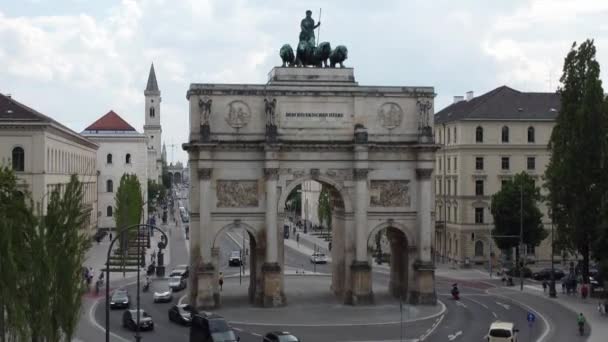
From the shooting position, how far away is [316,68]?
178ft

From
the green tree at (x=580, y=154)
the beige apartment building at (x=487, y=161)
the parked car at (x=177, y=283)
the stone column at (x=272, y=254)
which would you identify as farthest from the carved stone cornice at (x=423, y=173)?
the beige apartment building at (x=487, y=161)

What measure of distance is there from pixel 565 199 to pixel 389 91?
1603 cm

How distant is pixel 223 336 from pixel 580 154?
105 feet

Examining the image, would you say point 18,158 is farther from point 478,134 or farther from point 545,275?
point 545,275

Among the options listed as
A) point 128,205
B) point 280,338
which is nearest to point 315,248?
point 128,205

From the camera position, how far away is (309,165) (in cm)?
5312

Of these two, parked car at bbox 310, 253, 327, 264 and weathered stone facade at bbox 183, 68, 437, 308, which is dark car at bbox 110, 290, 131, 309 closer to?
weathered stone facade at bbox 183, 68, 437, 308

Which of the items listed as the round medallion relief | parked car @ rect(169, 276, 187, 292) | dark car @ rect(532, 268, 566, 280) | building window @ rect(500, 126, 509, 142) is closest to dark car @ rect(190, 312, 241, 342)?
the round medallion relief

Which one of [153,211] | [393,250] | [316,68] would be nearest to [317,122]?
[316,68]

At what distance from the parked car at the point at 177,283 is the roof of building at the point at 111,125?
64.7m

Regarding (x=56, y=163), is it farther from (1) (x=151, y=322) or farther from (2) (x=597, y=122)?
(2) (x=597, y=122)

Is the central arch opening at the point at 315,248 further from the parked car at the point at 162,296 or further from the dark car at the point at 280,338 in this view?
the dark car at the point at 280,338

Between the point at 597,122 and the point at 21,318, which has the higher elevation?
the point at 597,122

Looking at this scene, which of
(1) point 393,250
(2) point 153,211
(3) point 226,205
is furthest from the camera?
(2) point 153,211
